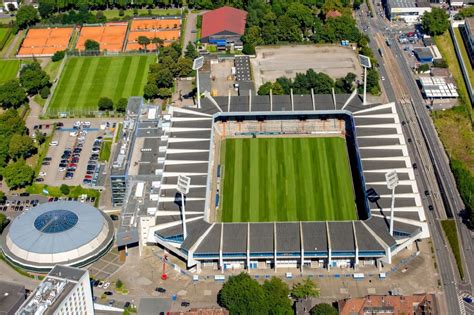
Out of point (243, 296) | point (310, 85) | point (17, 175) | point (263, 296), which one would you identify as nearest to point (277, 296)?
point (263, 296)

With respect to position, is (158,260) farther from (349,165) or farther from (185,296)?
(349,165)

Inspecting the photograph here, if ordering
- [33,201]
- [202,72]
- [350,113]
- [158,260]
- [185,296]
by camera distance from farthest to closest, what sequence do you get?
[202,72], [350,113], [33,201], [158,260], [185,296]

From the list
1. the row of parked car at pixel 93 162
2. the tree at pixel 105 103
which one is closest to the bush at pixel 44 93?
the tree at pixel 105 103

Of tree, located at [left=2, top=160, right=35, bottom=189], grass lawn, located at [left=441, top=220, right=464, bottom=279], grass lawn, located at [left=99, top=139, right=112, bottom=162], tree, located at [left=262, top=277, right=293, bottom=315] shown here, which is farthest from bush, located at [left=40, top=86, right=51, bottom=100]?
grass lawn, located at [left=441, top=220, right=464, bottom=279]

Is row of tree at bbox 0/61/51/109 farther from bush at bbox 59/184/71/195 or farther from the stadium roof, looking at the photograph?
the stadium roof

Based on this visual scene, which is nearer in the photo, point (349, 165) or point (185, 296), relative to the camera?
point (185, 296)

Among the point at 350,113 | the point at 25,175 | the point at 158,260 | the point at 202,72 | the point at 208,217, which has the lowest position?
the point at 158,260

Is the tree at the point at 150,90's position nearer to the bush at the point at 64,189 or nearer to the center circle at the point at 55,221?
the bush at the point at 64,189

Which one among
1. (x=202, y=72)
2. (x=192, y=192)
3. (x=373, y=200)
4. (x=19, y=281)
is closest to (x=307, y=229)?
(x=373, y=200)
